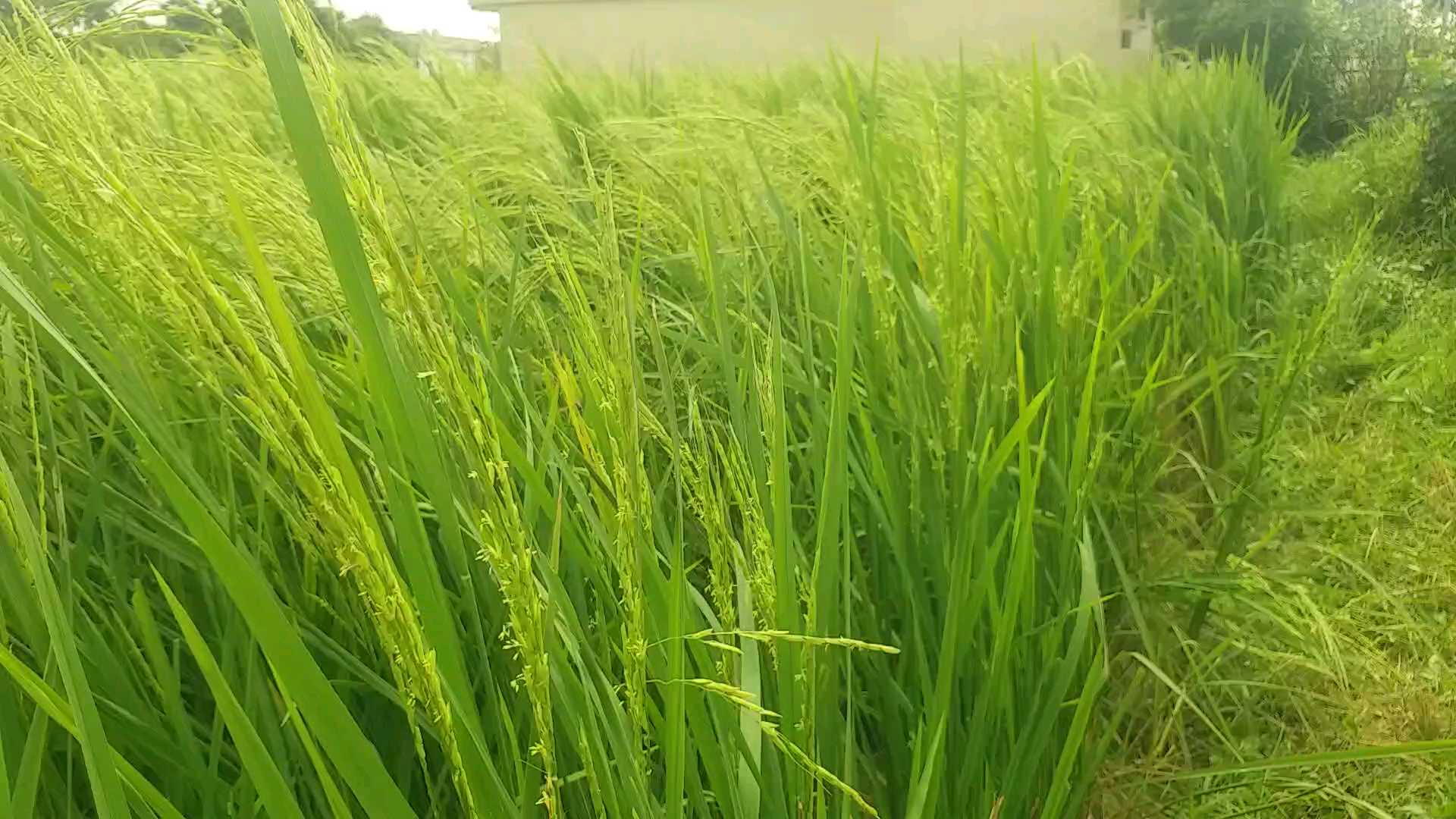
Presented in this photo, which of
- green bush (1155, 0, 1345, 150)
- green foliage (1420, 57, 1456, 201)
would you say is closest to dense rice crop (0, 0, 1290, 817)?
green foliage (1420, 57, 1456, 201)

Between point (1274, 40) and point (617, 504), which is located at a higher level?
point (1274, 40)

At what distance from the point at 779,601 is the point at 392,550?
170 mm

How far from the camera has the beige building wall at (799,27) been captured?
3.65m

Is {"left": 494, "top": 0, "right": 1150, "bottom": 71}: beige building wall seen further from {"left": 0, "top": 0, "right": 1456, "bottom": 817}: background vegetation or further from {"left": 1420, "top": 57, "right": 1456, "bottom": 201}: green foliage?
{"left": 0, "top": 0, "right": 1456, "bottom": 817}: background vegetation

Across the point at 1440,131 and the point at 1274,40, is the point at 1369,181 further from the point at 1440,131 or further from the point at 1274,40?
the point at 1274,40

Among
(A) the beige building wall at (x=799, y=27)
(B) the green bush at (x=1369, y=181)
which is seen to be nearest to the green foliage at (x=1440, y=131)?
(B) the green bush at (x=1369, y=181)

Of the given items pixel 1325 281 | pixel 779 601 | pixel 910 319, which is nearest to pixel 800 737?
pixel 779 601

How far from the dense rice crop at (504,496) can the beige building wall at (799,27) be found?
9.33ft

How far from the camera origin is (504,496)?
10.2 inches

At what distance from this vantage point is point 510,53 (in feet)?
10.7

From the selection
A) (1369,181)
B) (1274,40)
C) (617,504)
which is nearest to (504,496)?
(617,504)

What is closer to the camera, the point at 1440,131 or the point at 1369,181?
the point at 1440,131

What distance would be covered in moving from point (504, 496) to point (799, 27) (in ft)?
13.1

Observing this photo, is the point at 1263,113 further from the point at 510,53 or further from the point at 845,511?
the point at 845,511
